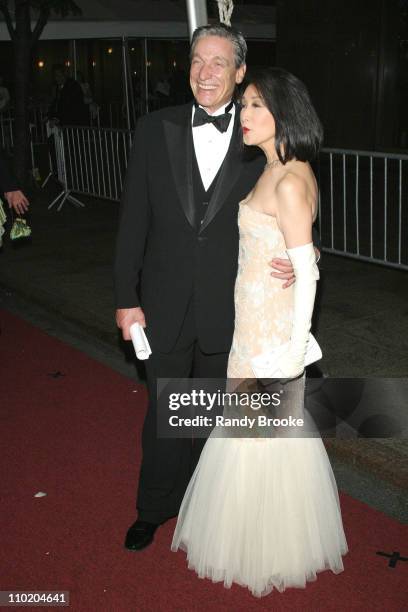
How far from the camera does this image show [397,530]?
158 inches

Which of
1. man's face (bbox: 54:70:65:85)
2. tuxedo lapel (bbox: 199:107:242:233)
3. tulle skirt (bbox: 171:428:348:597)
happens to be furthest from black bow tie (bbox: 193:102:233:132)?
man's face (bbox: 54:70:65:85)

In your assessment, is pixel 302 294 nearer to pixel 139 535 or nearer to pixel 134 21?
pixel 139 535

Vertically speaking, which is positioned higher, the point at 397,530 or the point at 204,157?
the point at 204,157

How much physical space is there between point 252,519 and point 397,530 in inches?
41.2

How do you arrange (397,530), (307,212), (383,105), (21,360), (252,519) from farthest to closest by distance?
1. (383,105)
2. (21,360)
3. (397,530)
4. (252,519)
5. (307,212)

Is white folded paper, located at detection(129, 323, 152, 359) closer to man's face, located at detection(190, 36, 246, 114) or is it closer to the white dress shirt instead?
the white dress shirt

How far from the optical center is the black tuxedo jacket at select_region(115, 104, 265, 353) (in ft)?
11.1

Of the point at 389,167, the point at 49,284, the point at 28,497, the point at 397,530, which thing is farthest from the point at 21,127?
the point at 397,530

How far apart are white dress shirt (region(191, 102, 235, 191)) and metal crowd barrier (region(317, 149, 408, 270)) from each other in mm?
4478

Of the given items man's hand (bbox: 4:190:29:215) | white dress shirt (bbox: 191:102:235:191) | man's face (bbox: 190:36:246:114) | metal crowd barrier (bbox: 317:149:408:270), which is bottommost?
metal crowd barrier (bbox: 317:149:408:270)

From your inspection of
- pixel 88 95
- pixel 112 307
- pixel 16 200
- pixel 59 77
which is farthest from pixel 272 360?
pixel 88 95

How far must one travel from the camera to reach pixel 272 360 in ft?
10.3

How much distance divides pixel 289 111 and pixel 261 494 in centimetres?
153

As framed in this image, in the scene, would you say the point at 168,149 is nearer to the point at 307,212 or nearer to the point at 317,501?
the point at 307,212
